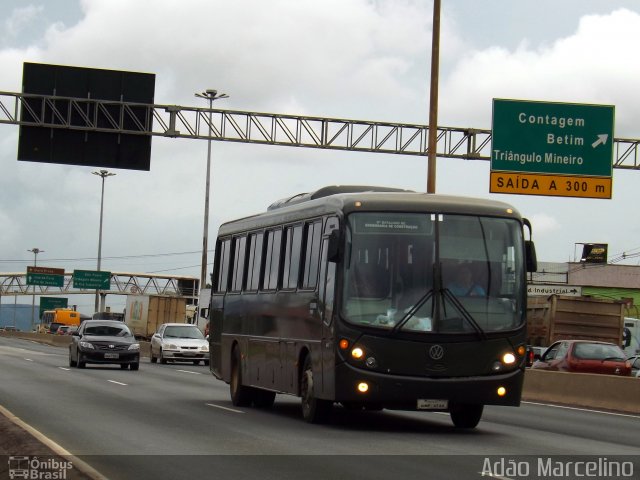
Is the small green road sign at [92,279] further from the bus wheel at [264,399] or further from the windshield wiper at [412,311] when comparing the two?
the windshield wiper at [412,311]

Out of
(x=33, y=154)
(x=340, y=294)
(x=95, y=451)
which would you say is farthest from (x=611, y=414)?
(x=33, y=154)

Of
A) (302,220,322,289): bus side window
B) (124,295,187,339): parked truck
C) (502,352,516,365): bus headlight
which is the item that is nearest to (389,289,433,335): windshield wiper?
(502,352,516,365): bus headlight

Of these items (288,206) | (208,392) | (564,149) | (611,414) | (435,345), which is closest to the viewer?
(435,345)

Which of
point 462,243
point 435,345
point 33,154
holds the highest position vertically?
point 33,154

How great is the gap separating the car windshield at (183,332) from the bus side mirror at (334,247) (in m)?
32.9

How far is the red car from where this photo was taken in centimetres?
3186

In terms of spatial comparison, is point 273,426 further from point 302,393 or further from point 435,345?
point 435,345

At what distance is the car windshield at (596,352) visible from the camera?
1261 inches

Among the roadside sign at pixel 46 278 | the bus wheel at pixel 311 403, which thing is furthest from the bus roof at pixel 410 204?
the roadside sign at pixel 46 278

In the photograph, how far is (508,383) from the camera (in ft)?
56.8

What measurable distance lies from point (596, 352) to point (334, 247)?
54.0ft

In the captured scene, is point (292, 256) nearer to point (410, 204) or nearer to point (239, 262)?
point (410, 204)

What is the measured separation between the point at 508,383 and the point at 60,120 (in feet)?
77.7

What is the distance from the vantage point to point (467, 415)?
18.8m
